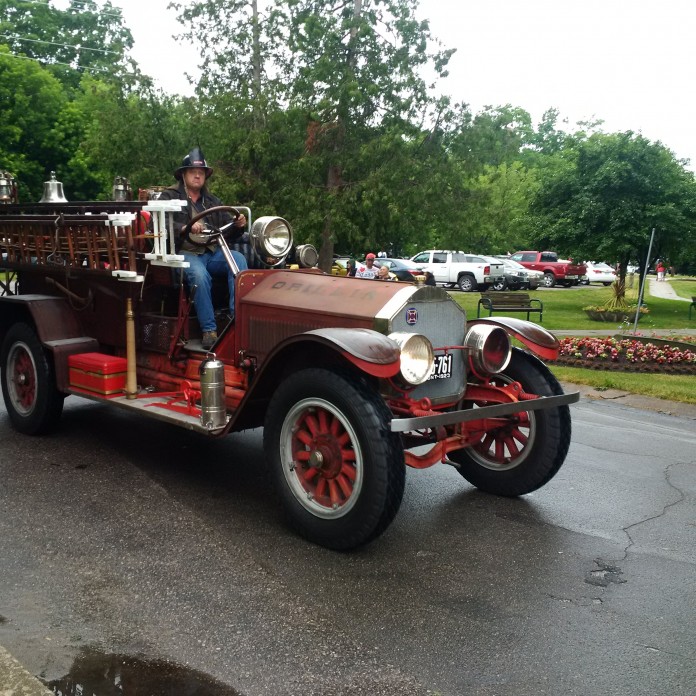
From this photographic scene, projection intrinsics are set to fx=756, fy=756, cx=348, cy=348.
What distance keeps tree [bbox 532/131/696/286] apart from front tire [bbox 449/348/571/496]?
16.3 meters

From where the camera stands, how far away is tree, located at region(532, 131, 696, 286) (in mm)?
20125

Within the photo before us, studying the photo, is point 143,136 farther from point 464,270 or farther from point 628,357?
point 464,270

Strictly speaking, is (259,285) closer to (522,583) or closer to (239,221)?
(239,221)

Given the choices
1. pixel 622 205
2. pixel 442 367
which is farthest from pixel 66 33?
pixel 442 367

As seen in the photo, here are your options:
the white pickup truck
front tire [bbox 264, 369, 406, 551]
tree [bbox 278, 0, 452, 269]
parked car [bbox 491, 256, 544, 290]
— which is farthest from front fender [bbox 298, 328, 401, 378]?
parked car [bbox 491, 256, 544, 290]

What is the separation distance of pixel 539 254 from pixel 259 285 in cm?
3511

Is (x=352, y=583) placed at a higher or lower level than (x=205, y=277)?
lower

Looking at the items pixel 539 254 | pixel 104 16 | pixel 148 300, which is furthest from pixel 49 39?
pixel 148 300

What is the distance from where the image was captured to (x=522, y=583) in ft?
12.9

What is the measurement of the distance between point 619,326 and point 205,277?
47.8 feet

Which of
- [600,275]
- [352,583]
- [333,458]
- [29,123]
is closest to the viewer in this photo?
[352,583]

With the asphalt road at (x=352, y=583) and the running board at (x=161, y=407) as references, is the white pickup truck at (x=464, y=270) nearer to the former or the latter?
the asphalt road at (x=352, y=583)

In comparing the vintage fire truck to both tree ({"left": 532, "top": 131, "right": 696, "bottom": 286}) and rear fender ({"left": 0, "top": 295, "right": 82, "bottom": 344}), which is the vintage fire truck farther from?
tree ({"left": 532, "top": 131, "right": 696, "bottom": 286})

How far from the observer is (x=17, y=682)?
277cm
